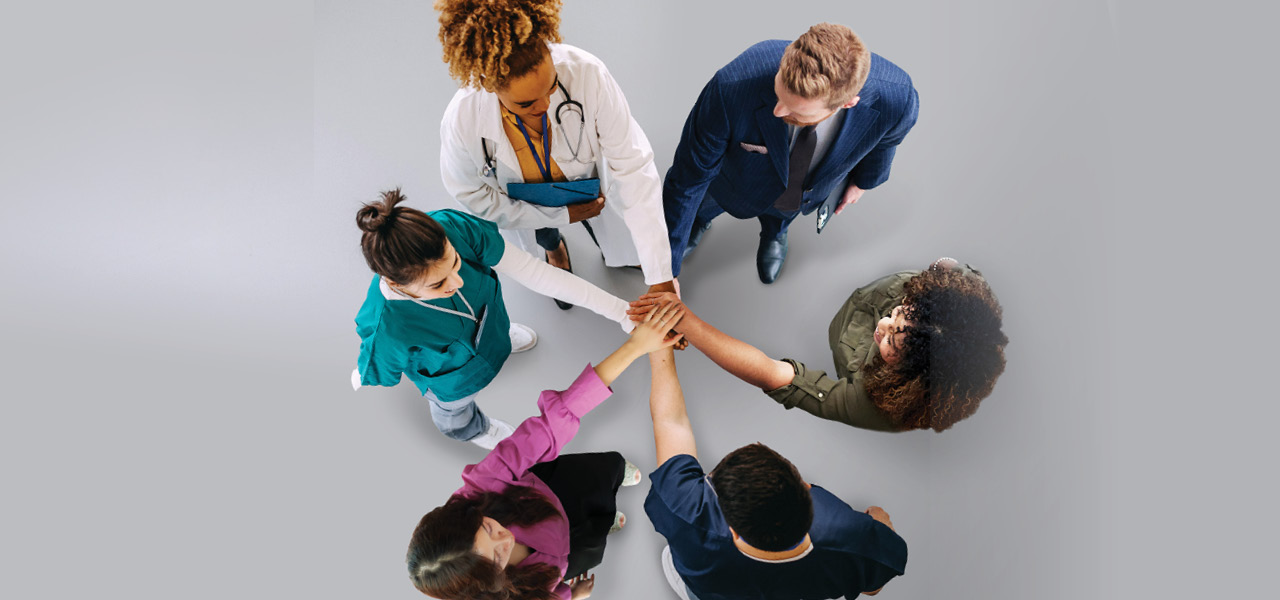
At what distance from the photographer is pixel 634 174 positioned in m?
1.47

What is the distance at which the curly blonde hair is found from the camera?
3.55 feet

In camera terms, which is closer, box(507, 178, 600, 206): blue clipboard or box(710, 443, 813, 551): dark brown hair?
box(710, 443, 813, 551): dark brown hair

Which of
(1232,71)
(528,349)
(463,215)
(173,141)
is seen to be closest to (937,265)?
(1232,71)

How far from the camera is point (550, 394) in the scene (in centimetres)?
151

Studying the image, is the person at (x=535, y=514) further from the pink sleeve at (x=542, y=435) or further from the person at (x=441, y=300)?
the person at (x=441, y=300)

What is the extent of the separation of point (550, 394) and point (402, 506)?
32.9 inches

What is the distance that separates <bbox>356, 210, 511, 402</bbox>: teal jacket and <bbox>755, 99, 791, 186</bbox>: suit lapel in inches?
26.7

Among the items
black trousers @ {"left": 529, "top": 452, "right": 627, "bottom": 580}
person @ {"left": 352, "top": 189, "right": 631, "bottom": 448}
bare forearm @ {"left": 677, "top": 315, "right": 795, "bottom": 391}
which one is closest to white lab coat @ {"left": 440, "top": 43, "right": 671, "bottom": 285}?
person @ {"left": 352, "top": 189, "right": 631, "bottom": 448}

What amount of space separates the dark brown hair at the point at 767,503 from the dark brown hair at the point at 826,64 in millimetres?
763

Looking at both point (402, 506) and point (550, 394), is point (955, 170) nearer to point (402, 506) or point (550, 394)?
point (550, 394)

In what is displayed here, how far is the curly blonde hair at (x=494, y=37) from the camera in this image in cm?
108

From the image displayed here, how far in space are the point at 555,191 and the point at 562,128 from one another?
20 cm

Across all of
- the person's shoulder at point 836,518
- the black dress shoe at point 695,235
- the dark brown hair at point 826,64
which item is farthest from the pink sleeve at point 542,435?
the dark brown hair at point 826,64

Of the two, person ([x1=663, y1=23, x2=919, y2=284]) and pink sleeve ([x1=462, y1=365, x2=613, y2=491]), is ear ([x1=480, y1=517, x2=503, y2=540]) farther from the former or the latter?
person ([x1=663, y1=23, x2=919, y2=284])
